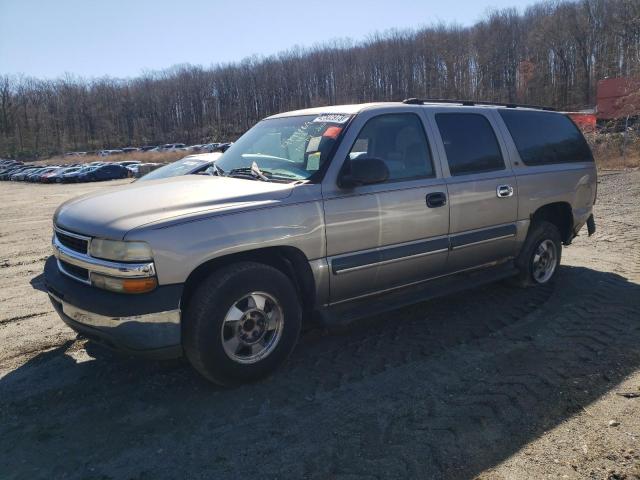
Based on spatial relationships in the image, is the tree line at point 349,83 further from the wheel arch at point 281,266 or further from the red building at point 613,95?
the wheel arch at point 281,266

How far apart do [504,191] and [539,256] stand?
116 cm

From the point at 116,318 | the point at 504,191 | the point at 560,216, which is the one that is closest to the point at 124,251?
the point at 116,318

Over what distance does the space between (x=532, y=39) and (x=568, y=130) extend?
91.6 m

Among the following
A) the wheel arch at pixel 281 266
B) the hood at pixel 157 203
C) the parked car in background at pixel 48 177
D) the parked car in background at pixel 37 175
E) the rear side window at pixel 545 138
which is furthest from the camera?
the parked car in background at pixel 37 175

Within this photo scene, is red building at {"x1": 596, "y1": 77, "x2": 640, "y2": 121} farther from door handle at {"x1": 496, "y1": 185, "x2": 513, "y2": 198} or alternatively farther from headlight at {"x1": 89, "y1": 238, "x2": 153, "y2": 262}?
headlight at {"x1": 89, "y1": 238, "x2": 153, "y2": 262}

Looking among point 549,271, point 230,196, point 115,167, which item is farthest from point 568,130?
point 115,167

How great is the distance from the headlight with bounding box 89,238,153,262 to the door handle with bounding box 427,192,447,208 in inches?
94.4

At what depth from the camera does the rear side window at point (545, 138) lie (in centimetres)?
546

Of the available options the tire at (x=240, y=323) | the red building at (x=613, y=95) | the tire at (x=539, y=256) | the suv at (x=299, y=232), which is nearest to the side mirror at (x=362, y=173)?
the suv at (x=299, y=232)

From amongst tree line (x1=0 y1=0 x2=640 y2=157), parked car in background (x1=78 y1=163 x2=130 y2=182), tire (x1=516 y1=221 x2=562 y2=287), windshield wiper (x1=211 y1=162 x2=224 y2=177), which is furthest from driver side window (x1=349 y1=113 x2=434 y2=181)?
tree line (x1=0 y1=0 x2=640 y2=157)

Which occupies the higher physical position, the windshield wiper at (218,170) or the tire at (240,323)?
the windshield wiper at (218,170)

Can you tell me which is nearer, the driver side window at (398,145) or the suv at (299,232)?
the suv at (299,232)

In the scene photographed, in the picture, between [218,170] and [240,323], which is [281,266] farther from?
[218,170]

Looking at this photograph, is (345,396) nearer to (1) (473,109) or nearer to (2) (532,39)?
(1) (473,109)
